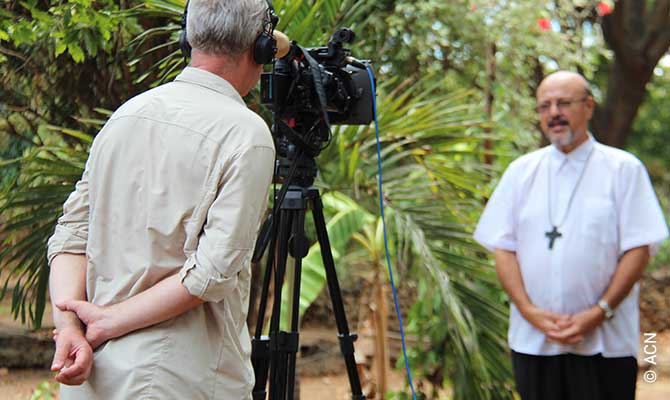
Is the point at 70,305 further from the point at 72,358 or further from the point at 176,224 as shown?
the point at 176,224

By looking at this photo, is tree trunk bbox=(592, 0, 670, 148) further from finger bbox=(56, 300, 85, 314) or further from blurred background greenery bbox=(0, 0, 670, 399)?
finger bbox=(56, 300, 85, 314)

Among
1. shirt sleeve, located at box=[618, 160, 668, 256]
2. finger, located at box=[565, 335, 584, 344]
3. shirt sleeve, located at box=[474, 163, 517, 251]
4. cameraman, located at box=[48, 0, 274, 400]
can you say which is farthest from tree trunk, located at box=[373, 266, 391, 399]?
cameraman, located at box=[48, 0, 274, 400]

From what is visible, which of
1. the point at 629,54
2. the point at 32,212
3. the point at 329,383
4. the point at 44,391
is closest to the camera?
the point at 32,212

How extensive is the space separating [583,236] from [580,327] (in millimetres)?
341

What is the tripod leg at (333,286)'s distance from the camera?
2.27 metres

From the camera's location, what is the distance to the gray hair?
5.24 feet

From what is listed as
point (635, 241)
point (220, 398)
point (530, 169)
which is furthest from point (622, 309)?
point (220, 398)

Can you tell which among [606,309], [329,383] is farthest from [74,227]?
[329,383]

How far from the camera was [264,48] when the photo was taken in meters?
1.65

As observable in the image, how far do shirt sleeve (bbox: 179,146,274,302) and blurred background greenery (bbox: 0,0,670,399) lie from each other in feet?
4.04

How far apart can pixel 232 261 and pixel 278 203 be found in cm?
62

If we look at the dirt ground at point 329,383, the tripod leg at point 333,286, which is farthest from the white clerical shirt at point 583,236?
the tripod leg at point 333,286

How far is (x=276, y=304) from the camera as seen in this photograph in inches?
86.0

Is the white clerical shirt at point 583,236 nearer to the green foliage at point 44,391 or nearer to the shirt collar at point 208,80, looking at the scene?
the shirt collar at point 208,80
